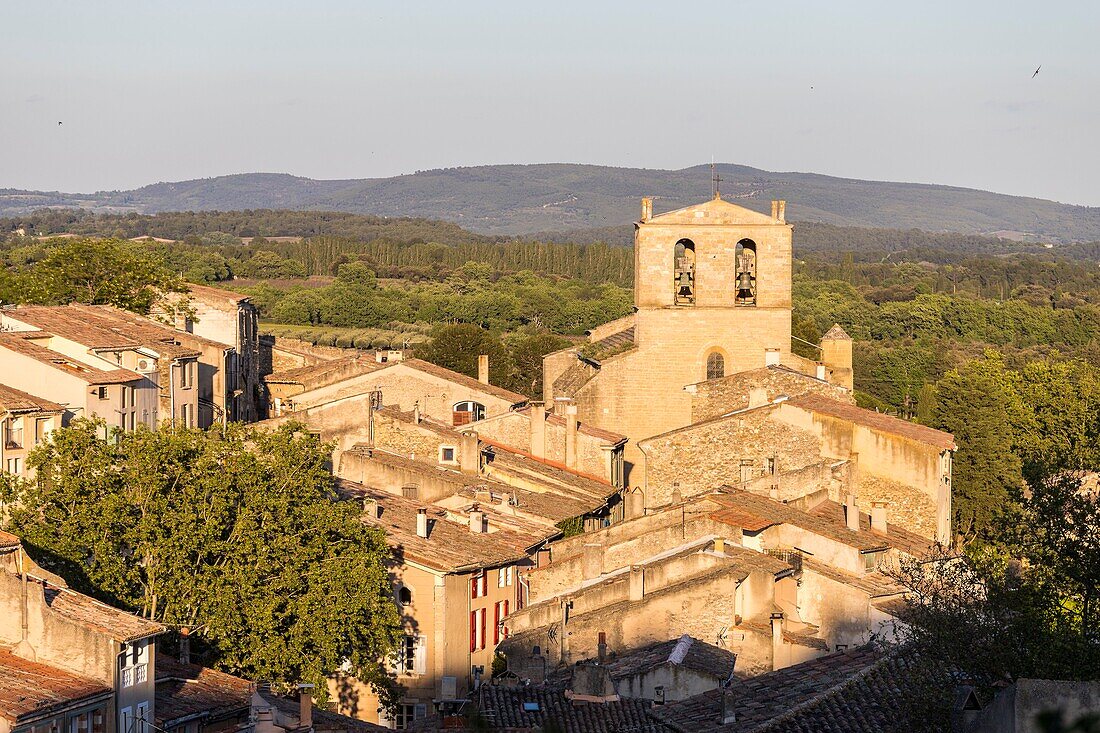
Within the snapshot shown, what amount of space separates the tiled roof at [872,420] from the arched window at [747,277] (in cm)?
854

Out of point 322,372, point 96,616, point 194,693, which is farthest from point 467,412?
point 96,616

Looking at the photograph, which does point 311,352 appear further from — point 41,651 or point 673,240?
point 41,651

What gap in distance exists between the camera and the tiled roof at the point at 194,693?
21250 millimetres

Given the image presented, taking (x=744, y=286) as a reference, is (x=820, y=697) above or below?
below

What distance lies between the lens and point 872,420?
38906 millimetres

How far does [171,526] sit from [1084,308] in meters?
120

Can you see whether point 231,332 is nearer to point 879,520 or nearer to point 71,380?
point 71,380

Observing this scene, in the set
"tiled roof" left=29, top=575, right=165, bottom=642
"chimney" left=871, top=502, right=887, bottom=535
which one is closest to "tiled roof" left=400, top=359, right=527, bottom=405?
"chimney" left=871, top=502, right=887, bottom=535

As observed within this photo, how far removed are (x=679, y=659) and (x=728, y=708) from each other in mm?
4244

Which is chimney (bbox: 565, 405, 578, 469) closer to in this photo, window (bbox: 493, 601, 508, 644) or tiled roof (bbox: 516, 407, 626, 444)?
tiled roof (bbox: 516, 407, 626, 444)

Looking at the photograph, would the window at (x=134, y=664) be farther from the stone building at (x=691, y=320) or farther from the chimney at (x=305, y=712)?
the stone building at (x=691, y=320)

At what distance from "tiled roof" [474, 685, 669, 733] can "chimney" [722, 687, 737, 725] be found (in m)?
0.78

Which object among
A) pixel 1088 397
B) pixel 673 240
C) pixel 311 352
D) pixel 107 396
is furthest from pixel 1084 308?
pixel 107 396

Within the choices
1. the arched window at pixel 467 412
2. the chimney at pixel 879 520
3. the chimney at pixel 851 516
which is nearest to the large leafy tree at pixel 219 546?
the chimney at pixel 851 516
